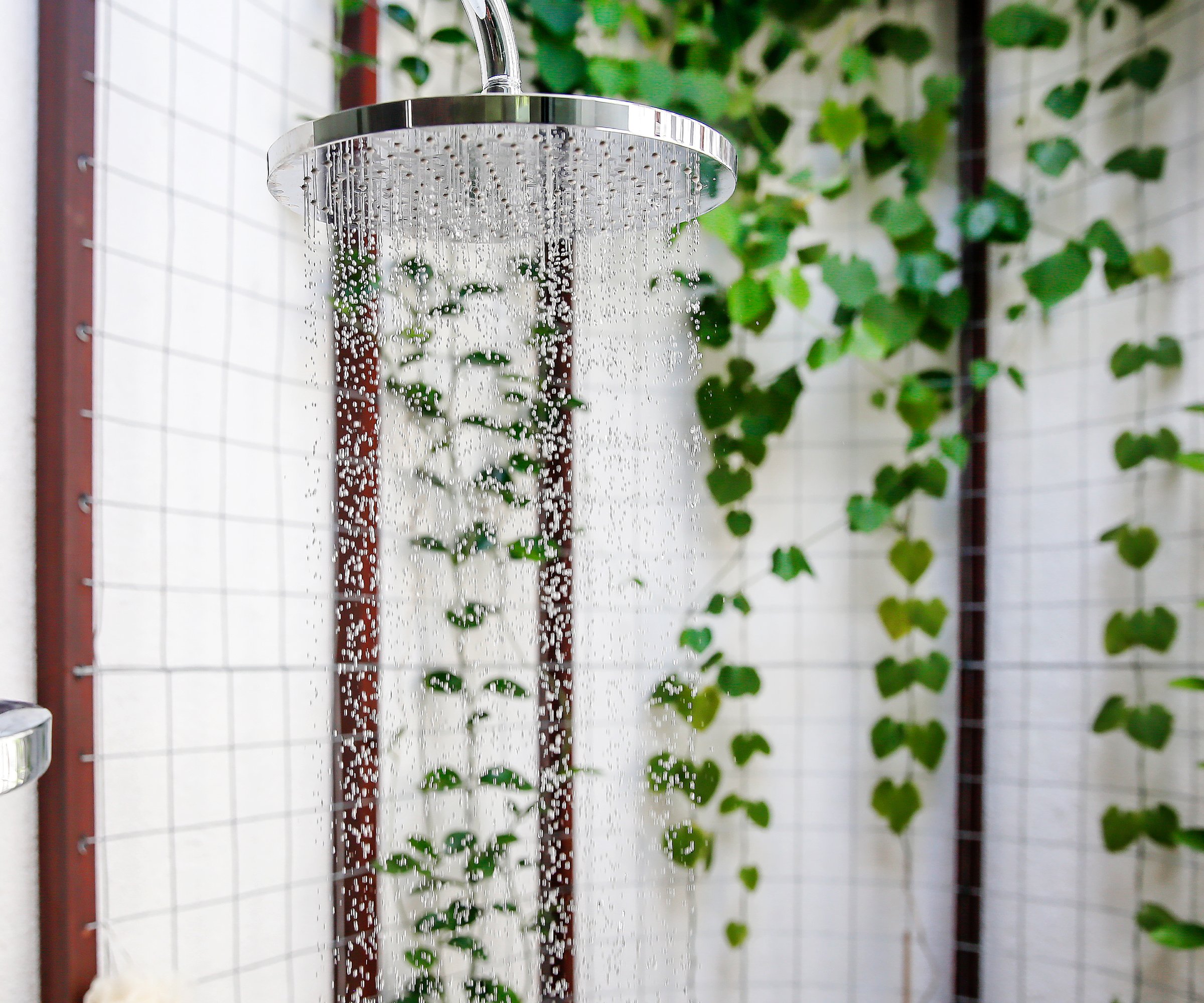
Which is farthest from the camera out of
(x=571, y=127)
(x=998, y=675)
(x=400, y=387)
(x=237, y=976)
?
(x=998, y=675)

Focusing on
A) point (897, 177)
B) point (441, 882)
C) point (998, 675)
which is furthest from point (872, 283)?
point (441, 882)

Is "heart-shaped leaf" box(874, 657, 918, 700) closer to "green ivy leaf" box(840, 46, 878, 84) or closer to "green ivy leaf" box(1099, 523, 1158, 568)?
"green ivy leaf" box(1099, 523, 1158, 568)

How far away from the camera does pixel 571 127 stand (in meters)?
0.65

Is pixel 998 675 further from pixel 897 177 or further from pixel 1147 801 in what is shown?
pixel 897 177

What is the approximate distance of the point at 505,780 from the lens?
1.55 metres

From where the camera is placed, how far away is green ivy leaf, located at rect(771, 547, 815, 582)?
5.64 ft

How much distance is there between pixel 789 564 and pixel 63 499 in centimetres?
106

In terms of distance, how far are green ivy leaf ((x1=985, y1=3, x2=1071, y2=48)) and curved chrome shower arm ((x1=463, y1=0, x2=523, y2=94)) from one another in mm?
1242

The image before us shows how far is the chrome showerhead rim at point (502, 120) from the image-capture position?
0.63 meters

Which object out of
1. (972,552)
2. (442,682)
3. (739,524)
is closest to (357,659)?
(442,682)

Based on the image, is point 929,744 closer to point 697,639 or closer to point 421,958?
point 697,639

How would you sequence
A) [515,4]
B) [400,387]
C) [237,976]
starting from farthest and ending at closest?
1. [515,4]
2. [400,387]
3. [237,976]

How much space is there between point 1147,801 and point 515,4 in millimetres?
1561

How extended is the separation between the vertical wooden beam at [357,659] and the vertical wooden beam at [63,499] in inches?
14.8
